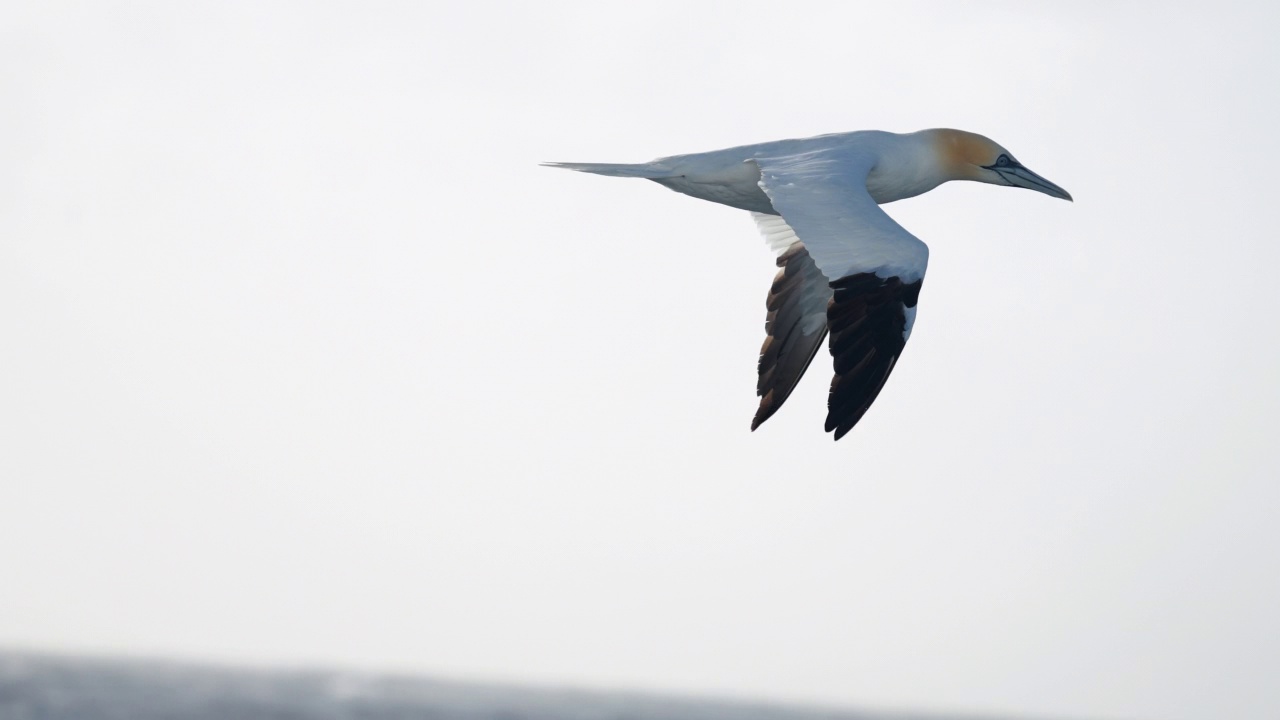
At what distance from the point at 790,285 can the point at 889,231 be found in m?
2.36

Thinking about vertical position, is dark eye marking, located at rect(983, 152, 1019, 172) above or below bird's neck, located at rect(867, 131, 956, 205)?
above

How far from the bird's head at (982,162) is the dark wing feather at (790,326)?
1304 millimetres

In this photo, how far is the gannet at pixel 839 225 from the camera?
929 cm

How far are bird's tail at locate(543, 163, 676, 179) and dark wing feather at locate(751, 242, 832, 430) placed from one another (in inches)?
48.6

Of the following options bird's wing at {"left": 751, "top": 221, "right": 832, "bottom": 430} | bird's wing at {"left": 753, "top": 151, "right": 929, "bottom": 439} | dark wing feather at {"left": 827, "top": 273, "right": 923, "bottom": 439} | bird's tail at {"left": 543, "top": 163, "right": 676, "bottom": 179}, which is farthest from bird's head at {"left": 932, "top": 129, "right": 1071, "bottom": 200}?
dark wing feather at {"left": 827, "top": 273, "right": 923, "bottom": 439}

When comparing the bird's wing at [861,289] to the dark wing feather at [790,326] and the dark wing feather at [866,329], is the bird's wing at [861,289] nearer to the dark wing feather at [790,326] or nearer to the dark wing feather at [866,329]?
the dark wing feather at [866,329]

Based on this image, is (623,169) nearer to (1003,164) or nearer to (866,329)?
(866,329)

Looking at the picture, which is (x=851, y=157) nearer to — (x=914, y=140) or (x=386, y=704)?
(x=914, y=140)

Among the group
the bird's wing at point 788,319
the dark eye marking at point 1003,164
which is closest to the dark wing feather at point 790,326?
the bird's wing at point 788,319

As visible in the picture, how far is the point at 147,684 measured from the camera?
70938mm

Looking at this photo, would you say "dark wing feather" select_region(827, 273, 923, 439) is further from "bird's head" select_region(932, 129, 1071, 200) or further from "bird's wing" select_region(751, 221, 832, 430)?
"bird's head" select_region(932, 129, 1071, 200)

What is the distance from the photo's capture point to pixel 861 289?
9305 millimetres

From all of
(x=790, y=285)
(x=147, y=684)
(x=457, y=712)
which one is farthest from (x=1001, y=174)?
(x=147, y=684)

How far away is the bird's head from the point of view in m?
12.2
